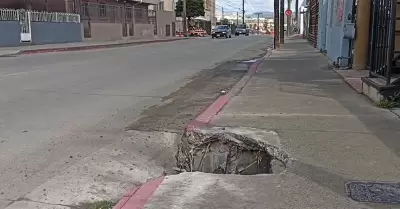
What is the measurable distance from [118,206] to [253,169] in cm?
220

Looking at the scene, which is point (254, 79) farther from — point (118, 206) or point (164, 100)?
point (118, 206)

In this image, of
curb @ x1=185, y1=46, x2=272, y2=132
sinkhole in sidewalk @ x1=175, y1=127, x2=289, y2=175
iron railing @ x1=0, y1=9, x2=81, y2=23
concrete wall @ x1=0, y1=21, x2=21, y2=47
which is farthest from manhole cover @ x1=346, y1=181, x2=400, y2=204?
iron railing @ x1=0, y1=9, x2=81, y2=23

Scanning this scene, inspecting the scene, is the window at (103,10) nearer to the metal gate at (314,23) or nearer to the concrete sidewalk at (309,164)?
A: the metal gate at (314,23)

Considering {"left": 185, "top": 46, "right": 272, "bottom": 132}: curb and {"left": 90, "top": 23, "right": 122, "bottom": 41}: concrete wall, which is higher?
{"left": 90, "top": 23, "right": 122, "bottom": 41}: concrete wall

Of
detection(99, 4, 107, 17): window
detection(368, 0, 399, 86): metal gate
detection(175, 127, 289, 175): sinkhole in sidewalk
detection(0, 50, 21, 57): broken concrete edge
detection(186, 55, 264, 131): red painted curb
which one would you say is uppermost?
detection(99, 4, 107, 17): window

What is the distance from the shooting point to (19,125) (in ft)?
25.1

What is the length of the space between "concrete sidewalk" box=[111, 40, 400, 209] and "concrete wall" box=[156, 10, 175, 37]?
56.4m

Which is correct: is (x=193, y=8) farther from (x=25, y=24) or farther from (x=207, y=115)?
(x=207, y=115)

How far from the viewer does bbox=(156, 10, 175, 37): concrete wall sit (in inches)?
2538

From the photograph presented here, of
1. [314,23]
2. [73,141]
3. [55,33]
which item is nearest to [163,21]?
[55,33]

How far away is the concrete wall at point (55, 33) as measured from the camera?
3388 centimetres

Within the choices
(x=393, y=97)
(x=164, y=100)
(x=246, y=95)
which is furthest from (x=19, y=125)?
(x=393, y=97)

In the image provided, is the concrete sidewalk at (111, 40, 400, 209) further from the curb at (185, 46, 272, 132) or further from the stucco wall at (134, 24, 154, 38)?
the stucco wall at (134, 24, 154, 38)

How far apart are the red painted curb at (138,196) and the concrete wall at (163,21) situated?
197 ft
